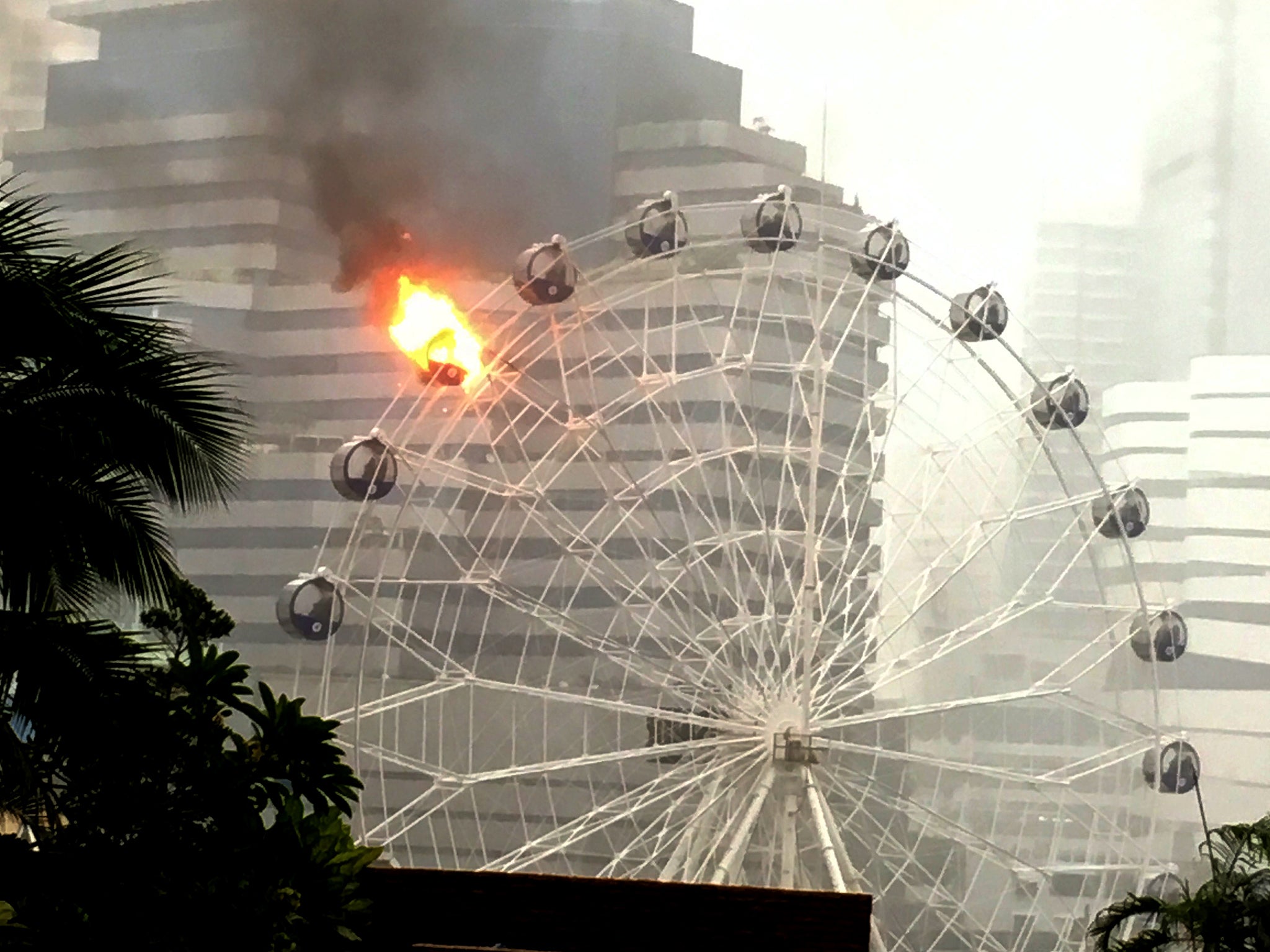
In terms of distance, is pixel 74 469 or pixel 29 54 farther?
pixel 29 54

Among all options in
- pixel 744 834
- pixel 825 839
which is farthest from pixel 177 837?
pixel 825 839

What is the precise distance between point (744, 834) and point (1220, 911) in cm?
296

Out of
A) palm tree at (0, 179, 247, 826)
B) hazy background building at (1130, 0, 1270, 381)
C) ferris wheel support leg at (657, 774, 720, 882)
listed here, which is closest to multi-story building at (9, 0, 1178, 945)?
hazy background building at (1130, 0, 1270, 381)

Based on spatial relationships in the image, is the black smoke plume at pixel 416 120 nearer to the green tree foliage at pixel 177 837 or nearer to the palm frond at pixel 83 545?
the green tree foliage at pixel 177 837

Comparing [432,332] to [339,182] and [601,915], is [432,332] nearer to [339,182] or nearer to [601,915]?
[339,182]

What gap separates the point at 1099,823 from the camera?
15.4m

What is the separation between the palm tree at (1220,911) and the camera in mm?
10070

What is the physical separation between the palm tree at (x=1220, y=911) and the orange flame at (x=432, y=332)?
5834mm

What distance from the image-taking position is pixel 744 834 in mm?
11008

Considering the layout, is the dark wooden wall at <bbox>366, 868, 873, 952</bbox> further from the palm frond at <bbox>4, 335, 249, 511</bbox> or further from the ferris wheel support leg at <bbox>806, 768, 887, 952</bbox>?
the palm frond at <bbox>4, 335, 249, 511</bbox>

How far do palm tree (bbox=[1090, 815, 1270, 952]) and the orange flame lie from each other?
5.83 meters

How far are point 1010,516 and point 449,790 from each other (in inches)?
255

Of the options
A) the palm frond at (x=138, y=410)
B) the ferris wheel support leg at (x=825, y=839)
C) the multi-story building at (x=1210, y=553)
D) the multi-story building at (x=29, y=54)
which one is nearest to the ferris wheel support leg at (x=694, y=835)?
the ferris wheel support leg at (x=825, y=839)

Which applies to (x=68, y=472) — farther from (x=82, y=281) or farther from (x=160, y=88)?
(x=160, y=88)
